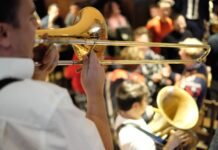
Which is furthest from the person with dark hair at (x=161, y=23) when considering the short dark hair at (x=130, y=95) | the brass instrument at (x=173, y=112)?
the brass instrument at (x=173, y=112)

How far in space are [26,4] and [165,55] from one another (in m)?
3.26

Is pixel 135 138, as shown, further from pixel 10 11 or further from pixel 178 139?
pixel 10 11

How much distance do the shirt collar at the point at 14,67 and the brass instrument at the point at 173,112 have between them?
104 centimetres

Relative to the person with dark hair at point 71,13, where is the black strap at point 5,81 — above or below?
above

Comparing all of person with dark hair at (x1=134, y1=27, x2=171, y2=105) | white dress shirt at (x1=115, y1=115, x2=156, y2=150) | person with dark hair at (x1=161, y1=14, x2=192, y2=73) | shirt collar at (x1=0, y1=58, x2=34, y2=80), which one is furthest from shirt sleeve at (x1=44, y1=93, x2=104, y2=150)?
person with dark hair at (x1=161, y1=14, x2=192, y2=73)

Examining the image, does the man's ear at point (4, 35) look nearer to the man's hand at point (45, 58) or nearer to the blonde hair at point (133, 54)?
the man's hand at point (45, 58)

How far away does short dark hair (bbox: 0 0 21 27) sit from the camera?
0.90m

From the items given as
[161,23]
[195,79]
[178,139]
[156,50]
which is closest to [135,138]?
[178,139]

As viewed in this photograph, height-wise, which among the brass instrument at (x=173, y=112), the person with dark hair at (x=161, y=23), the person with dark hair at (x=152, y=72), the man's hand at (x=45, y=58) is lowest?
the person with dark hair at (x=152, y=72)

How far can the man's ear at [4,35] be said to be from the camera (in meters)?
0.91

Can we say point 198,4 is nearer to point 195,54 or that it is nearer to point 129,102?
point 195,54

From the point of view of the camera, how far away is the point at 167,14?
15.1 ft

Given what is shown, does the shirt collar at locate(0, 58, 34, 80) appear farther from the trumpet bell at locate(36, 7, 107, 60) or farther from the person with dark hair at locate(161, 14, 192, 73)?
the person with dark hair at locate(161, 14, 192, 73)

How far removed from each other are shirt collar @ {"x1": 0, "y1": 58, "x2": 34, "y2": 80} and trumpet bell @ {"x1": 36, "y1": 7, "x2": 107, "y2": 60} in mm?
263
